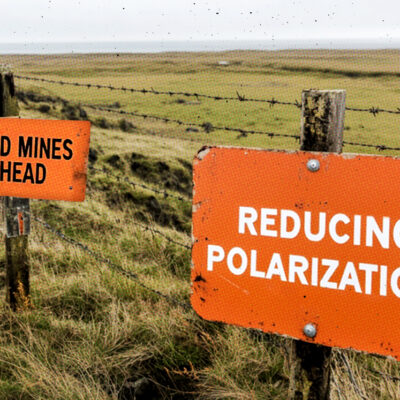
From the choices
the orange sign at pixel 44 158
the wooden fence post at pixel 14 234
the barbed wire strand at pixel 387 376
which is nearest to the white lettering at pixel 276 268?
the barbed wire strand at pixel 387 376

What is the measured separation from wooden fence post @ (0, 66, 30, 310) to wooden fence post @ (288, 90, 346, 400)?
2.24 metres

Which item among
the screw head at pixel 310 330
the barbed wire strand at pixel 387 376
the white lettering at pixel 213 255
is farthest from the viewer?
the barbed wire strand at pixel 387 376

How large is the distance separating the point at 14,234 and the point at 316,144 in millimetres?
2518

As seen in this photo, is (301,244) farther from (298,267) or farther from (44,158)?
(44,158)

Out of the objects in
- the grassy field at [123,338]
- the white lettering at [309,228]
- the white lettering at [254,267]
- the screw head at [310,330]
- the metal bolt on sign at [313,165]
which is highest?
the metal bolt on sign at [313,165]

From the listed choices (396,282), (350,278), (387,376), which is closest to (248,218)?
(350,278)

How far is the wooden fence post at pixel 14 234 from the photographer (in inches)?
137

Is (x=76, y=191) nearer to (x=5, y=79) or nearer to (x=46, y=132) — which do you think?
(x=46, y=132)

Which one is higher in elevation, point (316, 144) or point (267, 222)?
point (316, 144)

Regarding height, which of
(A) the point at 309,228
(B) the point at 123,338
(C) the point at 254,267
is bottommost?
(B) the point at 123,338

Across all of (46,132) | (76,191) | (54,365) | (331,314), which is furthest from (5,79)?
(331,314)

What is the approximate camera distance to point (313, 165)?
1683mm

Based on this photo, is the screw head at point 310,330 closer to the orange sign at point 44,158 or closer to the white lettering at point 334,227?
the white lettering at point 334,227

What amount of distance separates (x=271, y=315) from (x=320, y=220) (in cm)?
37
